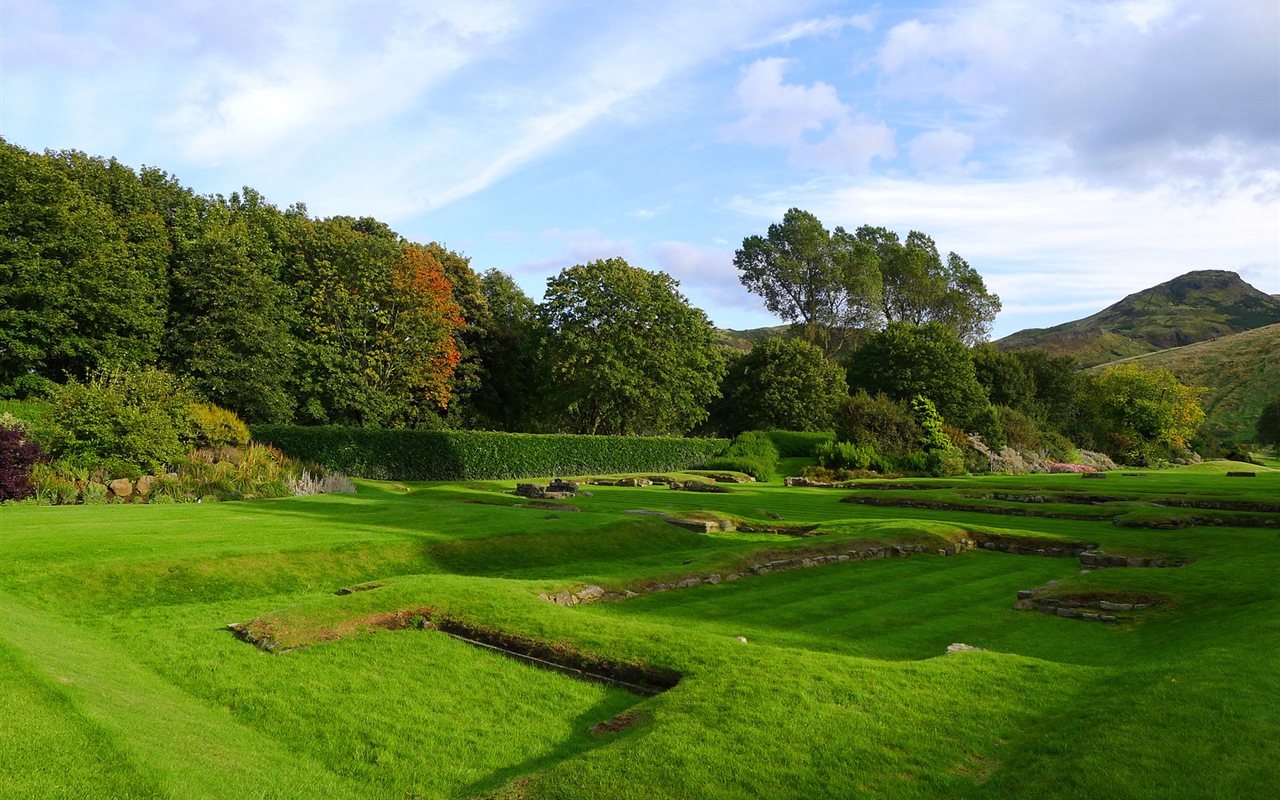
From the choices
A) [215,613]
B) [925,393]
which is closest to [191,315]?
[215,613]

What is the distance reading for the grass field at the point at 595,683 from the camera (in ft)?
18.0

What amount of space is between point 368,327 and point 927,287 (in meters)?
60.2

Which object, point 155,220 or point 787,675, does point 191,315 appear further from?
point 787,675

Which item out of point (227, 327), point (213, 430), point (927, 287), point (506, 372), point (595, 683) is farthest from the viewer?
point (927, 287)

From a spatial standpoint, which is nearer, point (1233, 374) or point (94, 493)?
point (94, 493)

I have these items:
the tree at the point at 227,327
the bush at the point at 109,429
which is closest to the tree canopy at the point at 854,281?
the tree at the point at 227,327

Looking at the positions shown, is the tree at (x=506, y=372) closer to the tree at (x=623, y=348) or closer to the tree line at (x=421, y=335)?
the tree line at (x=421, y=335)

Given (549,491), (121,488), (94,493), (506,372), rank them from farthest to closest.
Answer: (506,372) < (549,491) < (121,488) < (94,493)

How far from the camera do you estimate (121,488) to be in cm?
2266

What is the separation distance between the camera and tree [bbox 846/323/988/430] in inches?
2195

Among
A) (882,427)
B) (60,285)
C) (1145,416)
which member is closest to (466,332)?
(60,285)

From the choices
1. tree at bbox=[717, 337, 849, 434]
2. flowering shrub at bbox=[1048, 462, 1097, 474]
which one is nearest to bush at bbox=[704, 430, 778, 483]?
tree at bbox=[717, 337, 849, 434]

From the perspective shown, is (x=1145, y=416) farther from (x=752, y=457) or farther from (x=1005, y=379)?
(x=752, y=457)

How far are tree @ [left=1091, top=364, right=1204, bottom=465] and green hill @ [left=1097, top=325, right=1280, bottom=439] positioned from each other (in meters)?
30.3
